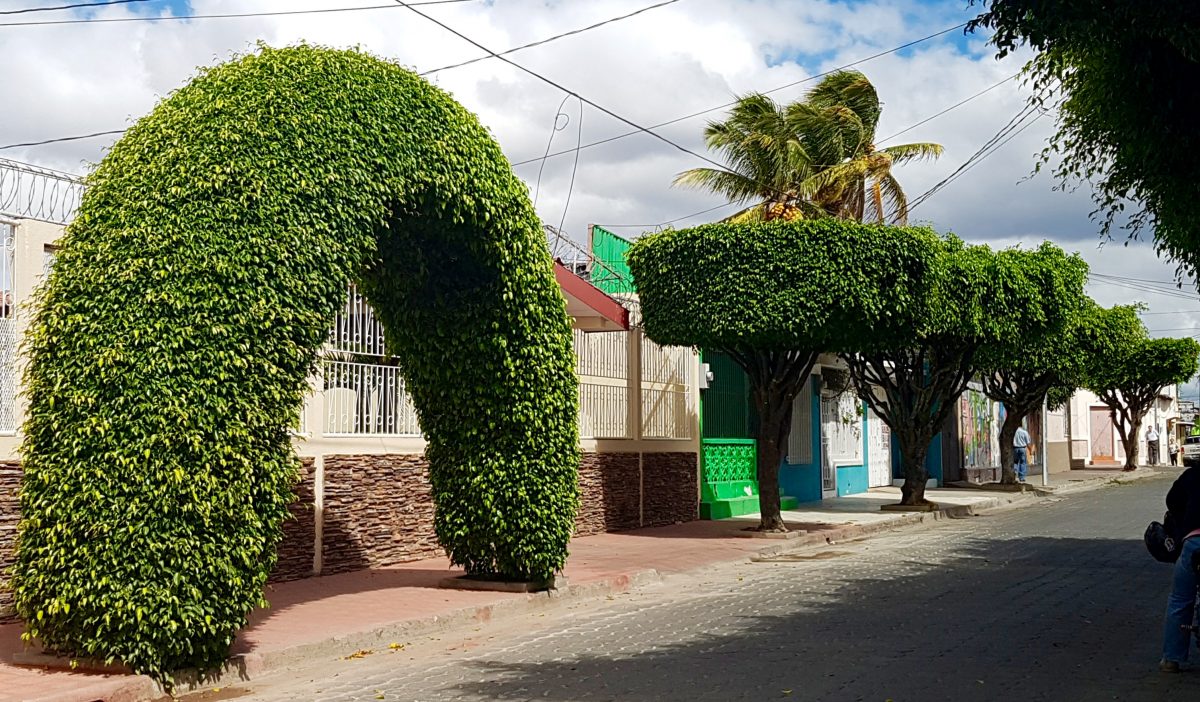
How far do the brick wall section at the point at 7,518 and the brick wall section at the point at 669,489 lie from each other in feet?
38.4

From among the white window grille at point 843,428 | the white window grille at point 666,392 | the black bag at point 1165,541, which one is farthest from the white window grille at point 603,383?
the black bag at point 1165,541

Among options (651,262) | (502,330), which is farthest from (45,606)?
(651,262)

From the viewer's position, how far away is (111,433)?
Answer: 7.42 m

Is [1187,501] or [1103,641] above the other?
[1187,501]

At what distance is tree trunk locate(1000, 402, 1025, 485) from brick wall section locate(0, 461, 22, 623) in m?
27.6

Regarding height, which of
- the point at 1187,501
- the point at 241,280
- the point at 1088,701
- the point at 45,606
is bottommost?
the point at 1088,701

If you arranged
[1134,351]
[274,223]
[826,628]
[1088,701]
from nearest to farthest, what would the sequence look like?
[1088,701] < [274,223] < [826,628] < [1134,351]

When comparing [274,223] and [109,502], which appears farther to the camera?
[274,223]

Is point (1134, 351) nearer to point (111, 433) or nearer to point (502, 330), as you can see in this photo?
point (502, 330)

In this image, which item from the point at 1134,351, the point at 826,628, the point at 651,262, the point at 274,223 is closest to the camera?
the point at 274,223

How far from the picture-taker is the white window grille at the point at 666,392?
808 inches

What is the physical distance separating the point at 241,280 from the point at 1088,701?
5803mm

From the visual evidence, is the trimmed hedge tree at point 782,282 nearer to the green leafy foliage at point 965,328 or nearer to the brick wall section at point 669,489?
the brick wall section at point 669,489

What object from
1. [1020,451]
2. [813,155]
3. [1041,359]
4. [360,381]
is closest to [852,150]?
[813,155]
